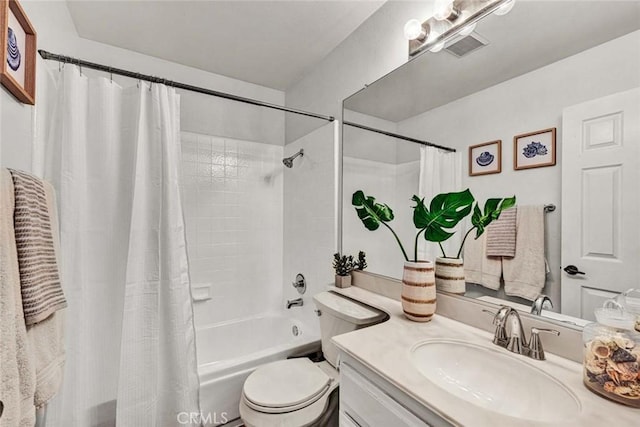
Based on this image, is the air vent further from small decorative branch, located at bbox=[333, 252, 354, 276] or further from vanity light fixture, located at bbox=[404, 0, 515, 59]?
small decorative branch, located at bbox=[333, 252, 354, 276]

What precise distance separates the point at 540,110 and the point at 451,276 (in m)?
0.67

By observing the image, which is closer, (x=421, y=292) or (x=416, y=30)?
(x=421, y=292)

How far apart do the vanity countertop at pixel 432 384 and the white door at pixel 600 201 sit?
0.78ft

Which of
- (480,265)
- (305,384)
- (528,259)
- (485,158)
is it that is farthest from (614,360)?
(305,384)

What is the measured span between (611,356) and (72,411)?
189cm

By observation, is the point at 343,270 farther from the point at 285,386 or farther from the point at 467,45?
the point at 467,45

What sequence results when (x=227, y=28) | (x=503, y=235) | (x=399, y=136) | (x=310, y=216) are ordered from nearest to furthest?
1. (x=503, y=235)
2. (x=399, y=136)
3. (x=227, y=28)
4. (x=310, y=216)

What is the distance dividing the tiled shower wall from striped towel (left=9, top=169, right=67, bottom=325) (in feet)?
4.43

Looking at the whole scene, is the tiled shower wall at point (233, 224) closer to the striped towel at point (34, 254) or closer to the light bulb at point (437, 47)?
the striped towel at point (34, 254)

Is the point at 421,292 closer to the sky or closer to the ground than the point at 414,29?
closer to the ground

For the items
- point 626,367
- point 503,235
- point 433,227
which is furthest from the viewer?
point 433,227

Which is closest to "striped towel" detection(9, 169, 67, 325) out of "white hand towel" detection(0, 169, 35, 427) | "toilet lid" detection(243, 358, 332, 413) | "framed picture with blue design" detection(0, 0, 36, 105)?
"white hand towel" detection(0, 169, 35, 427)

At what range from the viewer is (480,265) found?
1.05m

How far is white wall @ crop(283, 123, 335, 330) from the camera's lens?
193cm
